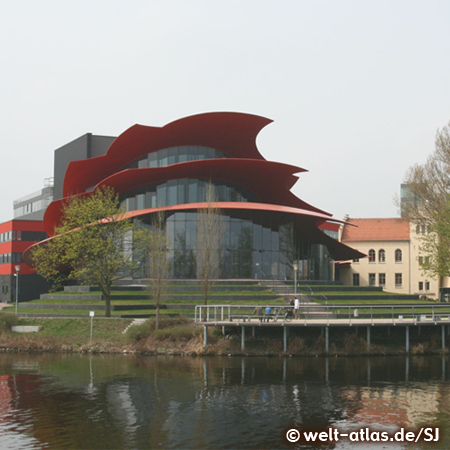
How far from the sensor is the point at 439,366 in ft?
84.4

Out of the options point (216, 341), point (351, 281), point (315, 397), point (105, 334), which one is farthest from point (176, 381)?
point (351, 281)

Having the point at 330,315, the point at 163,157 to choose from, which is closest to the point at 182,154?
the point at 163,157

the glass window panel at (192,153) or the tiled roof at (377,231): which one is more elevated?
the glass window panel at (192,153)

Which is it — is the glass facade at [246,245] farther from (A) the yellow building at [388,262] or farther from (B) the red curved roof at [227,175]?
(A) the yellow building at [388,262]

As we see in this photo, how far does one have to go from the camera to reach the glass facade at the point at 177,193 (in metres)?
46.0

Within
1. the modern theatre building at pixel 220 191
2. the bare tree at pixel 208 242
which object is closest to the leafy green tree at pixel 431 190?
the modern theatre building at pixel 220 191

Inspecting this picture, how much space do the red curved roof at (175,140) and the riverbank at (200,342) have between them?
18716 mm

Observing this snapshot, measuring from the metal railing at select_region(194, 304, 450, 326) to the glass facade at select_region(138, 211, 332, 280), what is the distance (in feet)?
29.7

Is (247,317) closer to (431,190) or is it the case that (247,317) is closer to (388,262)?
(431,190)

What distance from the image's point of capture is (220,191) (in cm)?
4691

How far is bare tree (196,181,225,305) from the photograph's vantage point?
34.6 metres

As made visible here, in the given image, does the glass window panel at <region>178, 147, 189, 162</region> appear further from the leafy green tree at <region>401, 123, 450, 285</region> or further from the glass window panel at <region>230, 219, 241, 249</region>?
the leafy green tree at <region>401, 123, 450, 285</region>

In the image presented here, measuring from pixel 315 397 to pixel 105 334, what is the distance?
15.3 metres

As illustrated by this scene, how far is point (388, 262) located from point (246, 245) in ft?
87.7
